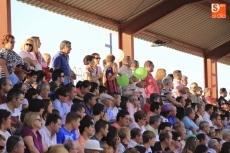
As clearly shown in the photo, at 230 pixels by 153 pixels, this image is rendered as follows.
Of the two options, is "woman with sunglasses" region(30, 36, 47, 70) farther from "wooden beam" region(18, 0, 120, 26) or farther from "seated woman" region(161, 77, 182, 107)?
"wooden beam" region(18, 0, 120, 26)

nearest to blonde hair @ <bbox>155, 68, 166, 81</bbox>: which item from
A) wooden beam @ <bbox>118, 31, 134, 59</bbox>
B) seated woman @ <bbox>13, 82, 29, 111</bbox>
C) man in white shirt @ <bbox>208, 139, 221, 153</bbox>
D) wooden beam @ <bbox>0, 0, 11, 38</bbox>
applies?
man in white shirt @ <bbox>208, 139, 221, 153</bbox>

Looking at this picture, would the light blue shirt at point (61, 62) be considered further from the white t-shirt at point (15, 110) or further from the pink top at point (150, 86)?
the white t-shirt at point (15, 110)

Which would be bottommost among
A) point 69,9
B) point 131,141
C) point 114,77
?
point 131,141

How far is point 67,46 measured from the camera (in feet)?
43.9

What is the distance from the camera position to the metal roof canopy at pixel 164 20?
19.3 meters

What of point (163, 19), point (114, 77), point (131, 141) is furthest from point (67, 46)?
point (163, 19)

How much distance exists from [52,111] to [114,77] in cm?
448

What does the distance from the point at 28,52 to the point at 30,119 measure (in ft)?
12.5

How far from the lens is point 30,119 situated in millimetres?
8922

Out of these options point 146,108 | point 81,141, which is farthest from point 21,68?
point 146,108

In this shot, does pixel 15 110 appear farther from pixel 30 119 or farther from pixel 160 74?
pixel 160 74

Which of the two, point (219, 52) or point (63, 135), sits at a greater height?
point (219, 52)

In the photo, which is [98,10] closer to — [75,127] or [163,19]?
[163,19]

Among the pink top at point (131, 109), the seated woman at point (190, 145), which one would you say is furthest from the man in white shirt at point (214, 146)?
the pink top at point (131, 109)
